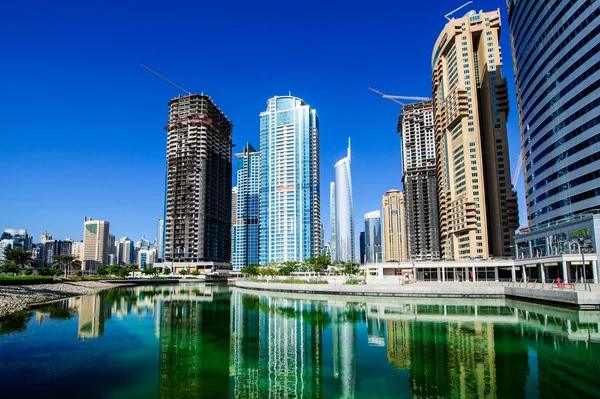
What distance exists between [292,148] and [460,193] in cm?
9588

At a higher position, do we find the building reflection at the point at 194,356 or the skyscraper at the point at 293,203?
the skyscraper at the point at 293,203

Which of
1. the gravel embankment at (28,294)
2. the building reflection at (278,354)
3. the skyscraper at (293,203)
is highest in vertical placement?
the skyscraper at (293,203)

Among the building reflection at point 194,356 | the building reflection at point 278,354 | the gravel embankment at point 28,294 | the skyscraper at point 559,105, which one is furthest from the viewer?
the skyscraper at point 559,105

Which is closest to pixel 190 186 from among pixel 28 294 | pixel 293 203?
pixel 293 203

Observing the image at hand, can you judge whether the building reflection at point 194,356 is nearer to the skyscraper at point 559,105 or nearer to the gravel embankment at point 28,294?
the gravel embankment at point 28,294

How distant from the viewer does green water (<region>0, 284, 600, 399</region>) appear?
2228cm

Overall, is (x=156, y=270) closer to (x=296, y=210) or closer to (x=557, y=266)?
(x=296, y=210)

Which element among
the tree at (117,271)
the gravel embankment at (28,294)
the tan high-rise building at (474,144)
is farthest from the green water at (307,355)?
the tree at (117,271)

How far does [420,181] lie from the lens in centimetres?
18100

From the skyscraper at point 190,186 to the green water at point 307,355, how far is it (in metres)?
133

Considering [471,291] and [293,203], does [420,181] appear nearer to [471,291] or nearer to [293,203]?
[293,203]

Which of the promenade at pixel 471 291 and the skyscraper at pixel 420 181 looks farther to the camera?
the skyscraper at pixel 420 181

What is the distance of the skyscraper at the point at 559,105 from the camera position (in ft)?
216

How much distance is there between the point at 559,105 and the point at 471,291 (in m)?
38.5
